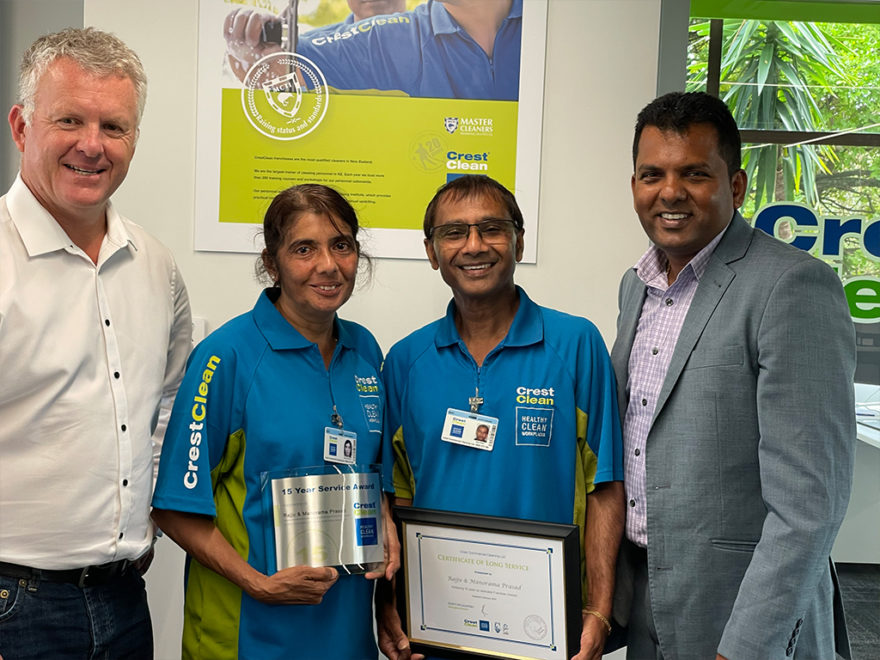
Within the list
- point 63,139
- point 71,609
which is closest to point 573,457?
point 71,609

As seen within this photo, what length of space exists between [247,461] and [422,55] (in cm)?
188

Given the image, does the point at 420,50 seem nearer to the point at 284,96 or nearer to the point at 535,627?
the point at 284,96

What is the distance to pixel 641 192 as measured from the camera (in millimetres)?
1933

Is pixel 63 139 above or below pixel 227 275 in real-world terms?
above

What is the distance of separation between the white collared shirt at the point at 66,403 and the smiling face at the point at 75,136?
76 millimetres

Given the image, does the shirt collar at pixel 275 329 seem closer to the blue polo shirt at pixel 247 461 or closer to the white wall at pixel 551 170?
the blue polo shirt at pixel 247 461

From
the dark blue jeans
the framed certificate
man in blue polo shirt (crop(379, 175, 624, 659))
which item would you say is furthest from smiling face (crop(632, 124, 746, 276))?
the dark blue jeans

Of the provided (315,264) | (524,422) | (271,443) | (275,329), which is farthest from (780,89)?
(271,443)

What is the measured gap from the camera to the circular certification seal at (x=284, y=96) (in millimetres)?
3098

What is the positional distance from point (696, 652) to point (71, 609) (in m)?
1.42

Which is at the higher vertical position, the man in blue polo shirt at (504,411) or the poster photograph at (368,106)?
the poster photograph at (368,106)

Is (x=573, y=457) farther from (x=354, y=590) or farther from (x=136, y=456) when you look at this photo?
(x=136, y=456)

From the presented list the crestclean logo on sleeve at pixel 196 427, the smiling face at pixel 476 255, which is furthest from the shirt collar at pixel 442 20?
the crestclean logo on sleeve at pixel 196 427

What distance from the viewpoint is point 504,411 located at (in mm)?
1956
